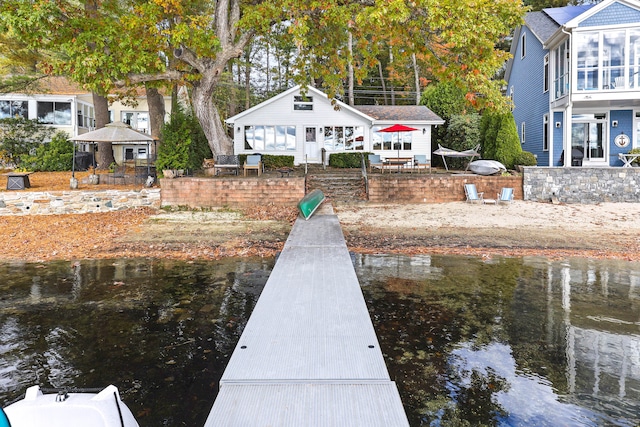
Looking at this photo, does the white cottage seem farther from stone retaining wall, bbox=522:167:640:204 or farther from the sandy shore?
the sandy shore

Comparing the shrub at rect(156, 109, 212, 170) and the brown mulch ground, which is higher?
the shrub at rect(156, 109, 212, 170)

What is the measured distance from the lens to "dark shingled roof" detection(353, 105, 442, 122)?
25.8 m

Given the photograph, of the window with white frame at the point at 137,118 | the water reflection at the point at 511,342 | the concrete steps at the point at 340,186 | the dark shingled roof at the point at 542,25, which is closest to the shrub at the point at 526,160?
the dark shingled roof at the point at 542,25

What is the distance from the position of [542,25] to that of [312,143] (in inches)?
477

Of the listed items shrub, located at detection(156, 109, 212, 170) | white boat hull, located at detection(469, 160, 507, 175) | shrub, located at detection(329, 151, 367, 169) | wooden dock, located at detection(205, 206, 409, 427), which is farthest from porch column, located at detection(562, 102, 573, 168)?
wooden dock, located at detection(205, 206, 409, 427)

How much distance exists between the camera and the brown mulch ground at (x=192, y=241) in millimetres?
9992

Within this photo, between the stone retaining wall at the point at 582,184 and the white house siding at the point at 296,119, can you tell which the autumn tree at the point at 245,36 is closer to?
the stone retaining wall at the point at 582,184

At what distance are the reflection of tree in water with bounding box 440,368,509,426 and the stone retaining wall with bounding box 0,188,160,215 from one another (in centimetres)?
1323

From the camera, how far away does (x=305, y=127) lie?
25.1m

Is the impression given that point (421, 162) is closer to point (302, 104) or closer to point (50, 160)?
point (302, 104)

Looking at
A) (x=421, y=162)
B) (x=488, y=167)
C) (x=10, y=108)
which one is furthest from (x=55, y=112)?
(x=488, y=167)

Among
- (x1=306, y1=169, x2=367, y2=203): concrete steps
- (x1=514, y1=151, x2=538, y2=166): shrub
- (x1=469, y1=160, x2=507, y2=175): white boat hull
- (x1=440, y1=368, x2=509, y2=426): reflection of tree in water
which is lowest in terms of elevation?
(x1=440, y1=368, x2=509, y2=426): reflection of tree in water

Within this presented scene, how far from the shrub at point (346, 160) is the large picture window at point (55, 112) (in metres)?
17.0

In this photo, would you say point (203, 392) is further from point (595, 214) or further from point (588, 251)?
point (595, 214)
